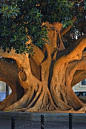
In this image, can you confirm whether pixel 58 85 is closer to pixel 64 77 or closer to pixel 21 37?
pixel 64 77

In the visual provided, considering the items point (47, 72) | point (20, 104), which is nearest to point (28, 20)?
point (47, 72)

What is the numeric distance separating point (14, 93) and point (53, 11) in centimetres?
822

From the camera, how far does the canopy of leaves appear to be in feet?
40.4

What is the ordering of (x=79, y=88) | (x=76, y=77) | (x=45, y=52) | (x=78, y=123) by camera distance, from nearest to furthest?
(x=78, y=123) < (x=45, y=52) < (x=76, y=77) < (x=79, y=88)

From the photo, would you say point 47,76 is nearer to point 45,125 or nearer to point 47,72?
point 47,72

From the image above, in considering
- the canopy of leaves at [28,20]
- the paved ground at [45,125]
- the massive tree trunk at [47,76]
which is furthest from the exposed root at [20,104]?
the canopy of leaves at [28,20]

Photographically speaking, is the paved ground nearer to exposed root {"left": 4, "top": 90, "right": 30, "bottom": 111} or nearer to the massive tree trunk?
exposed root {"left": 4, "top": 90, "right": 30, "bottom": 111}

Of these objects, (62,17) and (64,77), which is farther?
(64,77)

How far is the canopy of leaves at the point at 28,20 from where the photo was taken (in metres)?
12.3

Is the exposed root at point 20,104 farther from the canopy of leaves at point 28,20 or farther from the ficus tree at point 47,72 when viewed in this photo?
the canopy of leaves at point 28,20

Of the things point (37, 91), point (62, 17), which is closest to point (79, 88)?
point (37, 91)

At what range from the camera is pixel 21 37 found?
12.4m

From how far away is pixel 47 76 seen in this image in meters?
19.0

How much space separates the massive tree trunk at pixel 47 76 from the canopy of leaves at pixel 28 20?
13.9ft
